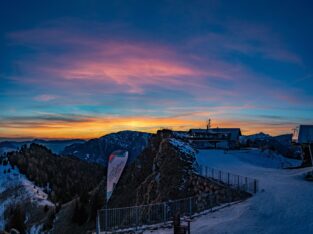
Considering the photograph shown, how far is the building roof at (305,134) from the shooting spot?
4709 centimetres

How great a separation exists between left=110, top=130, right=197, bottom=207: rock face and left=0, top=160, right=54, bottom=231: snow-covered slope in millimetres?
66036

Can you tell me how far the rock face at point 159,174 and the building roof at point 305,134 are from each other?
564 inches

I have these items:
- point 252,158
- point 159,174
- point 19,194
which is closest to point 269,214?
point 159,174

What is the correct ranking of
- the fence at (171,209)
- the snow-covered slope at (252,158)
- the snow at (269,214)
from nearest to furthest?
the snow at (269,214)
the fence at (171,209)
the snow-covered slope at (252,158)

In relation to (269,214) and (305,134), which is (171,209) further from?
(305,134)

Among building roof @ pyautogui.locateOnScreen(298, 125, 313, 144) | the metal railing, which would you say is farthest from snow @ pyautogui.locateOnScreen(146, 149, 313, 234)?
building roof @ pyautogui.locateOnScreen(298, 125, 313, 144)

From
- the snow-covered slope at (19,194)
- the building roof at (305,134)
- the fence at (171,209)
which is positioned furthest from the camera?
the snow-covered slope at (19,194)

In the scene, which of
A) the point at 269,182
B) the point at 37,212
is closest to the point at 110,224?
the point at 269,182

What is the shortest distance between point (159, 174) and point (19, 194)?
110 meters

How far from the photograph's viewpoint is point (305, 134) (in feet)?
156

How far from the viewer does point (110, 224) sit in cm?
2366

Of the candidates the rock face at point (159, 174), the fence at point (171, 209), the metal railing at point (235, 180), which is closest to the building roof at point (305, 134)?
the metal railing at point (235, 180)

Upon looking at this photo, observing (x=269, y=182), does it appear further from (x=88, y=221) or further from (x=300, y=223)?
(x=88, y=221)

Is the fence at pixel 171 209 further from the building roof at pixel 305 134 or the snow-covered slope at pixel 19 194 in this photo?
the snow-covered slope at pixel 19 194
